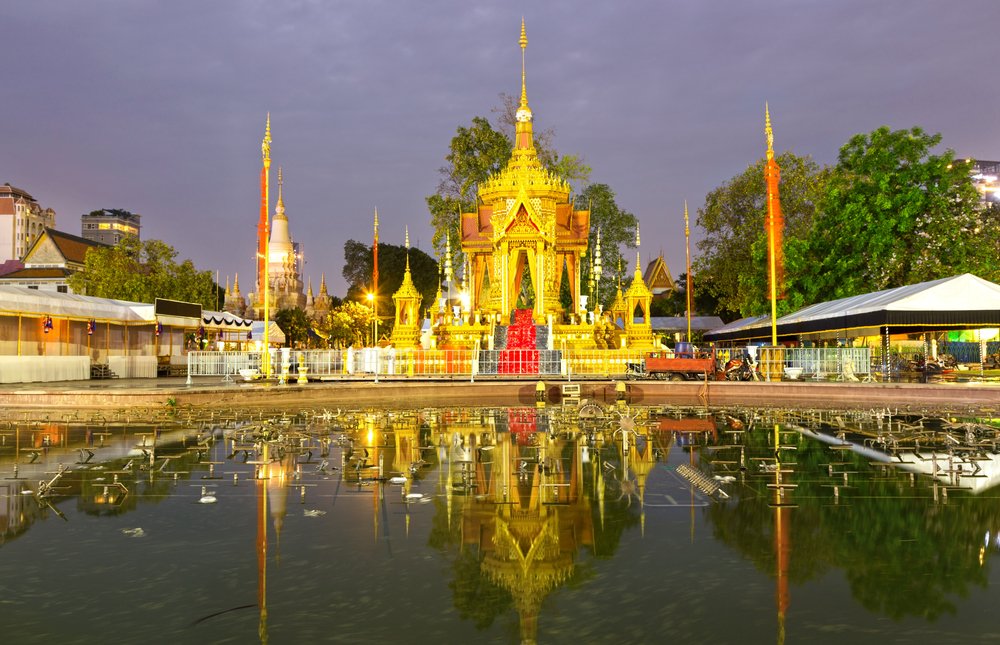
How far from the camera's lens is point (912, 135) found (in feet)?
124

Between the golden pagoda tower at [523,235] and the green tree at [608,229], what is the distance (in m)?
10.1

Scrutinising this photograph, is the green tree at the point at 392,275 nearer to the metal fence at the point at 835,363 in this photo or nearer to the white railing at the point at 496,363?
the white railing at the point at 496,363

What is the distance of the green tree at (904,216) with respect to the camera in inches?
1458

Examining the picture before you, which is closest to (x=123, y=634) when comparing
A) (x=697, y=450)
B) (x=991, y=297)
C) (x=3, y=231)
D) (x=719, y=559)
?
(x=719, y=559)

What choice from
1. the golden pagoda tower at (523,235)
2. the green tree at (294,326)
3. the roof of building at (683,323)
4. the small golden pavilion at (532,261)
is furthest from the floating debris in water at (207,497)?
the green tree at (294,326)

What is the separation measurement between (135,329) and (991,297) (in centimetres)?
4030

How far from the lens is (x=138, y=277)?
170 ft

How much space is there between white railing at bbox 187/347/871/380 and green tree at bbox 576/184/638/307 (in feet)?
80.6

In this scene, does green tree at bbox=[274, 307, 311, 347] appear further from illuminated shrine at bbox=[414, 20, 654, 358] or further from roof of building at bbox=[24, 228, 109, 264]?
illuminated shrine at bbox=[414, 20, 654, 358]

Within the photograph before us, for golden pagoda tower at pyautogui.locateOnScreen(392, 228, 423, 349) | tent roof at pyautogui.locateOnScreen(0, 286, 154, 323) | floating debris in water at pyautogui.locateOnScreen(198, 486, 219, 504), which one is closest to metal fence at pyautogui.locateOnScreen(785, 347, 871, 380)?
golden pagoda tower at pyautogui.locateOnScreen(392, 228, 423, 349)

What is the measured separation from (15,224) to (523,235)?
527 feet

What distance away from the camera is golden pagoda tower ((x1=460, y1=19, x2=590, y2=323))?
39562mm

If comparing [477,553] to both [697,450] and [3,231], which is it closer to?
[697,450]

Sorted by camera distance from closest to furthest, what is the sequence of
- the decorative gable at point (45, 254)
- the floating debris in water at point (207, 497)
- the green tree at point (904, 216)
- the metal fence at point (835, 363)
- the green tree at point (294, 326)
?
the floating debris in water at point (207, 497)
the metal fence at point (835, 363)
the green tree at point (904, 216)
the green tree at point (294, 326)
the decorative gable at point (45, 254)
